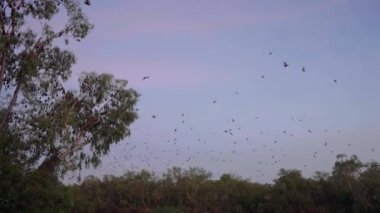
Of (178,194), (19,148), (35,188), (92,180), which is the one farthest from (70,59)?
(92,180)

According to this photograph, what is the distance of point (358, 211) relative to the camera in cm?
5016

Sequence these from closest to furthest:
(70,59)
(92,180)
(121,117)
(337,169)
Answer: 1. (70,59)
2. (121,117)
3. (337,169)
4. (92,180)

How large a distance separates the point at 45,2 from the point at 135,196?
44071 mm

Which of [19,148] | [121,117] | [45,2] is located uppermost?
[45,2]

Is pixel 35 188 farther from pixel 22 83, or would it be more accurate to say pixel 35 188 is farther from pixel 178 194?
pixel 178 194

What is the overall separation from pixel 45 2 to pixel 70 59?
3119 millimetres

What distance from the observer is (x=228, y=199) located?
62531 mm

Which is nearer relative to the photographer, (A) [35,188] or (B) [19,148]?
(A) [35,188]

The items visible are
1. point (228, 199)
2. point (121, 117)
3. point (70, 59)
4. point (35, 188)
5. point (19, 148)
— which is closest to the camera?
point (35, 188)

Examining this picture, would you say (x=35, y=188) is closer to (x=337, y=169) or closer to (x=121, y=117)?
(x=121, y=117)

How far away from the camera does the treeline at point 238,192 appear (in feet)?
170

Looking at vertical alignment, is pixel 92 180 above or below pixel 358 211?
above

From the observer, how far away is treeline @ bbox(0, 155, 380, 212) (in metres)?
51.8

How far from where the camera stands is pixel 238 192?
63219 millimetres
